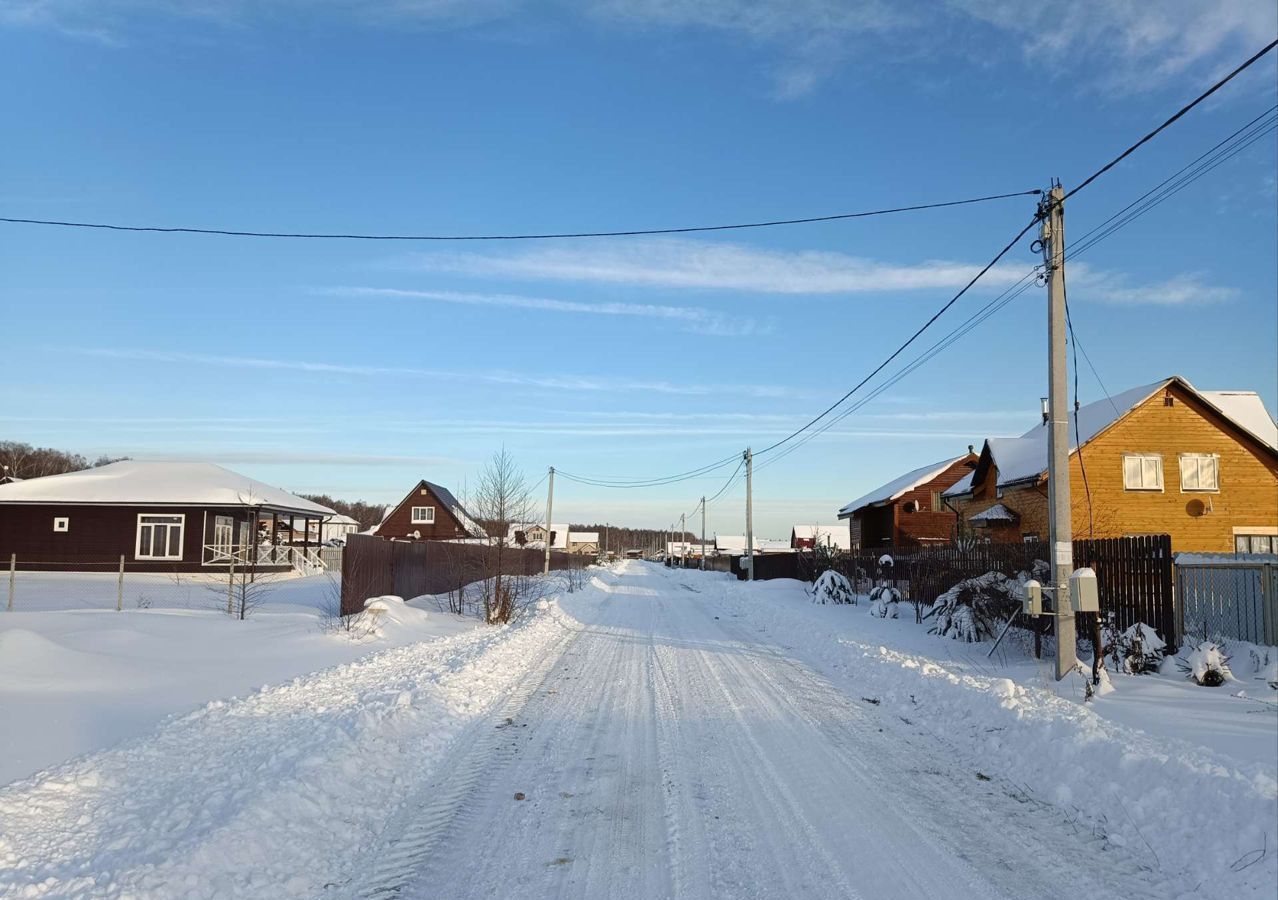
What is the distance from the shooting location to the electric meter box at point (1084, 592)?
10594mm

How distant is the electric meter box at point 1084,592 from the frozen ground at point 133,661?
10.1 meters

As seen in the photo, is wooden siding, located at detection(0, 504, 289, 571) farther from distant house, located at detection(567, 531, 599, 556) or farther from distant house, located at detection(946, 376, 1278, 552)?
distant house, located at detection(567, 531, 599, 556)

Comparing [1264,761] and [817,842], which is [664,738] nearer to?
[817,842]

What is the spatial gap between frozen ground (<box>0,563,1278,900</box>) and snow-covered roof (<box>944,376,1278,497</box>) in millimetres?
20526

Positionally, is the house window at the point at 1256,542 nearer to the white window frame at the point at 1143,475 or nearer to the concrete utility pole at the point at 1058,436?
the white window frame at the point at 1143,475

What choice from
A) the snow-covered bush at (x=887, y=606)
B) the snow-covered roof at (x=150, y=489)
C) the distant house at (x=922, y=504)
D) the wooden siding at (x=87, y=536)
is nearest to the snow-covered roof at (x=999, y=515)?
the snow-covered bush at (x=887, y=606)

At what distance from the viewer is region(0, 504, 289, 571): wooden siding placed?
112ft

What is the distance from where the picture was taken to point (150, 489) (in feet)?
114

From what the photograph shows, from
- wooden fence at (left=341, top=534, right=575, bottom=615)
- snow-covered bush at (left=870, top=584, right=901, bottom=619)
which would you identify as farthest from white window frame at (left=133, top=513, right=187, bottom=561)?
snow-covered bush at (left=870, top=584, right=901, bottom=619)

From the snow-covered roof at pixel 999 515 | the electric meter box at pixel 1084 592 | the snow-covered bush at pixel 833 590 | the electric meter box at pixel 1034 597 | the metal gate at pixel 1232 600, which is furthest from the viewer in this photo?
the snow-covered roof at pixel 999 515

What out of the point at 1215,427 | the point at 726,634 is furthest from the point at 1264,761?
the point at 1215,427

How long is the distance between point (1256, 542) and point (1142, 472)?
4.33m

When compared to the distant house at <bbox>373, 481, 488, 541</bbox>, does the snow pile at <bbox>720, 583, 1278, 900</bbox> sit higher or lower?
lower

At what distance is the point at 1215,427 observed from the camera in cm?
2883
